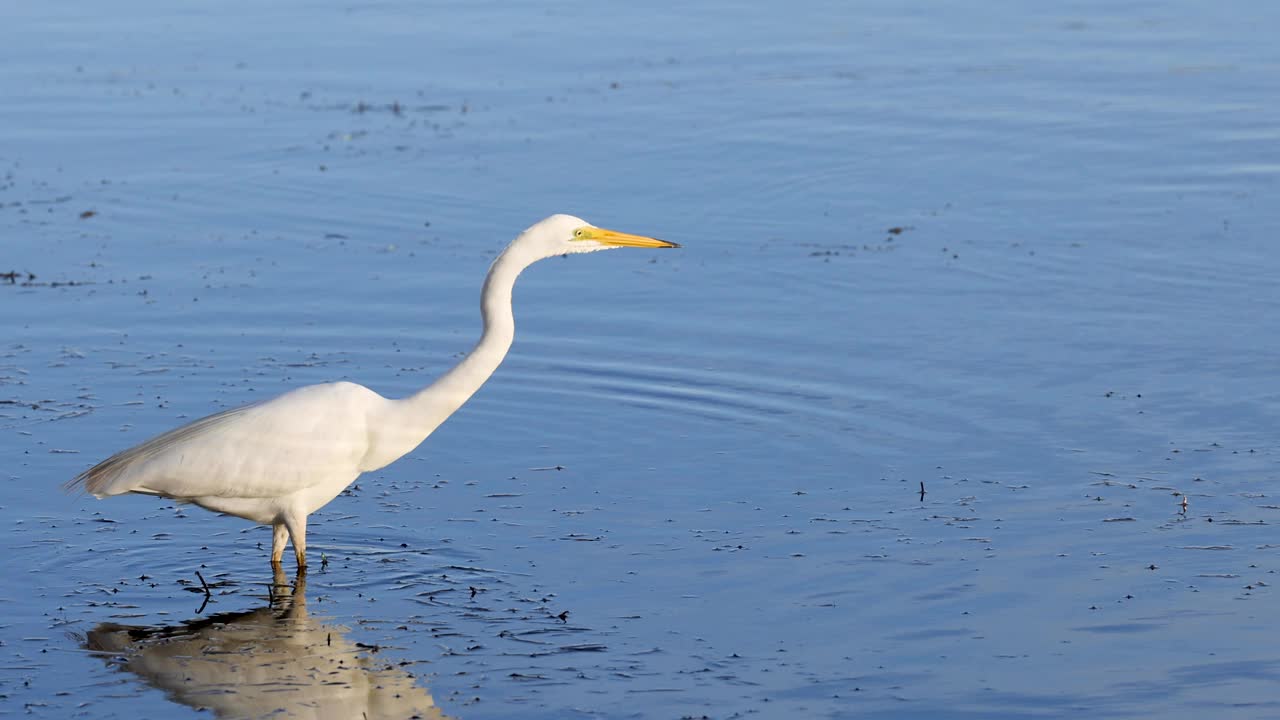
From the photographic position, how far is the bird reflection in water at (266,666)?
7.96m

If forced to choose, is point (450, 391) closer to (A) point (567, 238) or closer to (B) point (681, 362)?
(A) point (567, 238)

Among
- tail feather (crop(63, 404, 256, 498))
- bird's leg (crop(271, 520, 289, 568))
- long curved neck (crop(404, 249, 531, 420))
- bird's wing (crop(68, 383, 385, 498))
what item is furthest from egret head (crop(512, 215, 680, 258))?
bird's leg (crop(271, 520, 289, 568))

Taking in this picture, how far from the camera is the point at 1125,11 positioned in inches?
1053

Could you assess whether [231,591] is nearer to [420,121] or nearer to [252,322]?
[252,322]

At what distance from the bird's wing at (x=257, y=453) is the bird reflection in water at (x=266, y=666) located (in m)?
0.70

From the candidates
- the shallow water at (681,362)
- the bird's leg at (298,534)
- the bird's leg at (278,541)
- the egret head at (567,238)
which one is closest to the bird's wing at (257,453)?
the bird's leg at (298,534)

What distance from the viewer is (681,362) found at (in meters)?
13.3

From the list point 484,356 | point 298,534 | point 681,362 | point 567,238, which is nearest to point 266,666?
point 298,534

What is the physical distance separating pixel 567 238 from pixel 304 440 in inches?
70.5

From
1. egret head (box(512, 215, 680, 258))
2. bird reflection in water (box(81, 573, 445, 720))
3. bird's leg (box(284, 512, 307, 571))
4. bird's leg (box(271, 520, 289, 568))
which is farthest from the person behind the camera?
bird's leg (box(271, 520, 289, 568))

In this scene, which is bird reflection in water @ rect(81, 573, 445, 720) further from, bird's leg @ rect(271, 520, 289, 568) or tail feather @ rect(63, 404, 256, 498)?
tail feather @ rect(63, 404, 256, 498)

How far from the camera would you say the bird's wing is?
9.40 m

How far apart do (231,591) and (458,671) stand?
1821mm

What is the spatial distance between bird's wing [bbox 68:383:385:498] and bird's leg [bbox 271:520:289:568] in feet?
0.91
